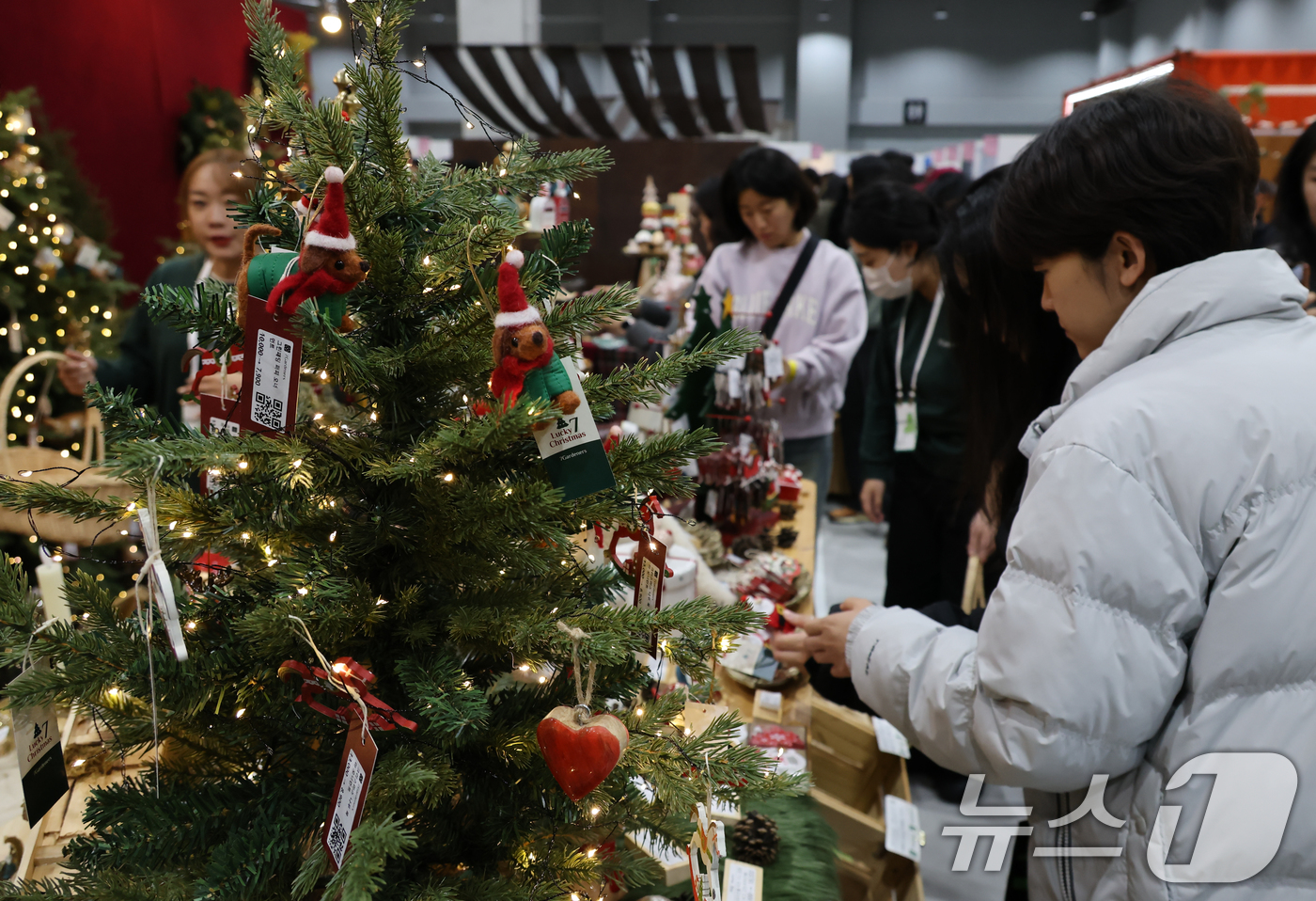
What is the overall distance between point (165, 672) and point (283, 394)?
246 millimetres

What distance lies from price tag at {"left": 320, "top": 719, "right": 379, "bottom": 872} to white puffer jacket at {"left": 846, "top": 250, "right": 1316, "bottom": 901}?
67 centimetres

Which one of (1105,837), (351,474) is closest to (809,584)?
(1105,837)

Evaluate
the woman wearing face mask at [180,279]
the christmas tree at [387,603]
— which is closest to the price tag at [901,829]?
the christmas tree at [387,603]

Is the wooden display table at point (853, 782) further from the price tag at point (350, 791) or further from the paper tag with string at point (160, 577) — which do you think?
the paper tag with string at point (160, 577)

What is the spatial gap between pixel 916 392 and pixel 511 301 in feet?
7.53

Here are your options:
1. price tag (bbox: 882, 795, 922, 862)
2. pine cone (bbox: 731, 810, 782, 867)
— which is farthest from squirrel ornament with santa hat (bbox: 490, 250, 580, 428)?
price tag (bbox: 882, 795, 922, 862)

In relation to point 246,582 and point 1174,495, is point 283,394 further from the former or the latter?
point 1174,495

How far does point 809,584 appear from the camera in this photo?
7.45ft

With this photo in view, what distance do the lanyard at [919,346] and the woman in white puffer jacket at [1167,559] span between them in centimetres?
169

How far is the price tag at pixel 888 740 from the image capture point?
1.82m

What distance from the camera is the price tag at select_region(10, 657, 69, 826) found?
A: 0.74 m

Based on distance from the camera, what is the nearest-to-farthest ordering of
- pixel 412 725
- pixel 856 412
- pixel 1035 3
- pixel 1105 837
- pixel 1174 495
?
pixel 412 725
pixel 1174 495
pixel 1105 837
pixel 856 412
pixel 1035 3

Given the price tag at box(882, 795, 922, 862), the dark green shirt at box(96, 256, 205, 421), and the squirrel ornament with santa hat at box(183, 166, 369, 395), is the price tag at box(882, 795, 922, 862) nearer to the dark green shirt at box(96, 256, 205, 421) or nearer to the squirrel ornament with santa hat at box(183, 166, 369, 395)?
the squirrel ornament with santa hat at box(183, 166, 369, 395)

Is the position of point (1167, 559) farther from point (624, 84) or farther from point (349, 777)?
point (624, 84)
